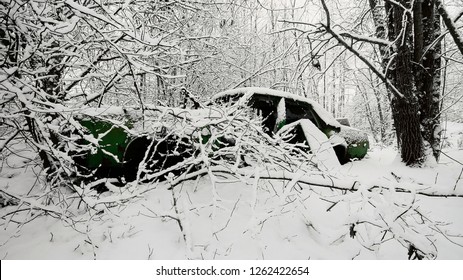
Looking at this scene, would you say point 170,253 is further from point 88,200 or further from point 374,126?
point 374,126

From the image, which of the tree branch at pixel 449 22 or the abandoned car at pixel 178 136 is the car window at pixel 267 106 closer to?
the abandoned car at pixel 178 136

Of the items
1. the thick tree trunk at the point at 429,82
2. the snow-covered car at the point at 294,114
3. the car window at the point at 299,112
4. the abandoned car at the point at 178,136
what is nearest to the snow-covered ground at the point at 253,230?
the abandoned car at the point at 178,136

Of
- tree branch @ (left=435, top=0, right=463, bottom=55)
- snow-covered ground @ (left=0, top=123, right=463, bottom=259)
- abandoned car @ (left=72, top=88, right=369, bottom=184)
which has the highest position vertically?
tree branch @ (left=435, top=0, right=463, bottom=55)

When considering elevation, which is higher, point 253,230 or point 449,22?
point 449,22

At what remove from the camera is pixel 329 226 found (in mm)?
2525

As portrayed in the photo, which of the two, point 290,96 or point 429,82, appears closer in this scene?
point 290,96

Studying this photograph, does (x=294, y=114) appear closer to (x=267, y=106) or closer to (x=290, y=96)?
(x=290, y=96)

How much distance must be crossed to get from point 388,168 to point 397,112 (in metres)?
0.87

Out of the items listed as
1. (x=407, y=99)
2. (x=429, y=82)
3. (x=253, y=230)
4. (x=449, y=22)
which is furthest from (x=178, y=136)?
(x=429, y=82)

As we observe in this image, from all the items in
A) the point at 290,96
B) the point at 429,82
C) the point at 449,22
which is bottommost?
the point at 290,96

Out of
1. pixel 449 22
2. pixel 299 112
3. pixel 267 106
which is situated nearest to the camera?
pixel 449 22

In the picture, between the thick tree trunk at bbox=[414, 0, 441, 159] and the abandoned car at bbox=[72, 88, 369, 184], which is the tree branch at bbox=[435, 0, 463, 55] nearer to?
the thick tree trunk at bbox=[414, 0, 441, 159]

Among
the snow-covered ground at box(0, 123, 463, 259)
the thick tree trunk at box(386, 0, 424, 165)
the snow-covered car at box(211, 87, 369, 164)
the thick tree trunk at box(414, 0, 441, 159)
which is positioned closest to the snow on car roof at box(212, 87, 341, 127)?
the snow-covered car at box(211, 87, 369, 164)

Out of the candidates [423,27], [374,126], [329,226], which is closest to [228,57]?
[423,27]
